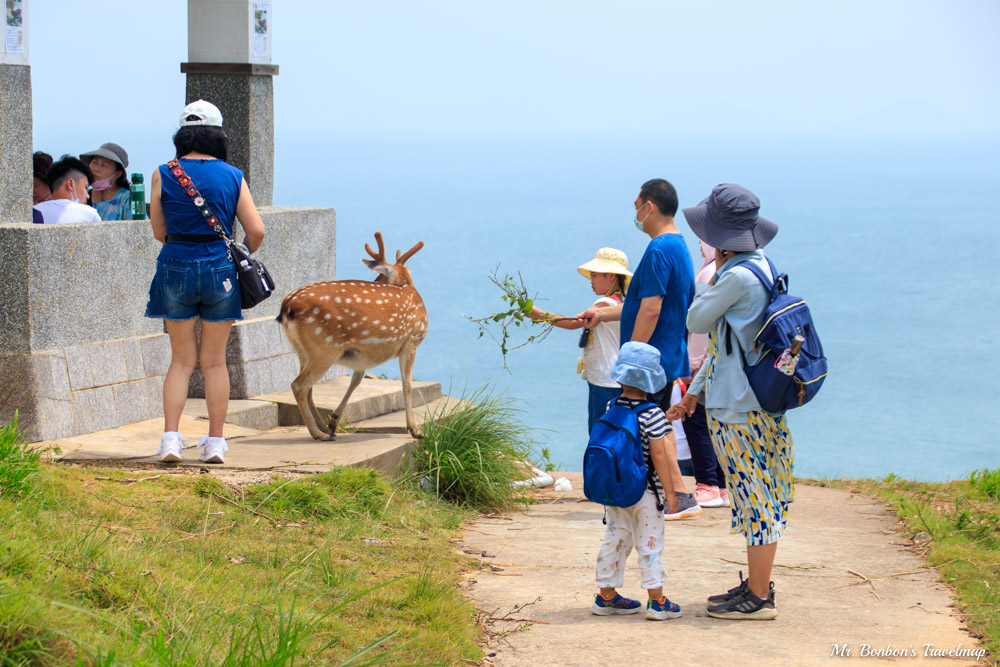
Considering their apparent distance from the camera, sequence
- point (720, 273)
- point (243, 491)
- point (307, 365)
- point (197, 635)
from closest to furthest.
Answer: point (197, 635) → point (720, 273) → point (243, 491) → point (307, 365)

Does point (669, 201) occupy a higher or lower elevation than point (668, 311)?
higher

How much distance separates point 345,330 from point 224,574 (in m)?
2.83

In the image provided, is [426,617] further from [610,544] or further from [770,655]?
[770,655]

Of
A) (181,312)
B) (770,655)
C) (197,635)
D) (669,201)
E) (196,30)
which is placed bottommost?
(770,655)

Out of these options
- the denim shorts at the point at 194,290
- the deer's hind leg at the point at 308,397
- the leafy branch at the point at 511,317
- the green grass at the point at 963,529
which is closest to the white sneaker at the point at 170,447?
the denim shorts at the point at 194,290

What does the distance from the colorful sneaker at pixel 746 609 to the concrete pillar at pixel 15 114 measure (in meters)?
4.84

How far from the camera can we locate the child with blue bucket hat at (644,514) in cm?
471

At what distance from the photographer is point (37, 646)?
332 centimetres

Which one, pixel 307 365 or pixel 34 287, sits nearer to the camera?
pixel 34 287

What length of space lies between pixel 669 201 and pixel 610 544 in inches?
82.1

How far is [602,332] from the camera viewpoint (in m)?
6.59

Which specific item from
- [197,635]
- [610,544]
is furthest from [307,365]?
[197,635]

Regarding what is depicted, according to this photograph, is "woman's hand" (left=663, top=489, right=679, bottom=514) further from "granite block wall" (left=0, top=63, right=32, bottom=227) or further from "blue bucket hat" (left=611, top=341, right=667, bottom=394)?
"granite block wall" (left=0, top=63, right=32, bottom=227)

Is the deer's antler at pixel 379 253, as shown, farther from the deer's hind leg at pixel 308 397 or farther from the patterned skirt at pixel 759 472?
the patterned skirt at pixel 759 472
